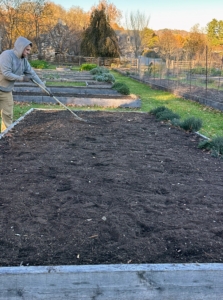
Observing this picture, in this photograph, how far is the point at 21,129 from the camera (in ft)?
21.8

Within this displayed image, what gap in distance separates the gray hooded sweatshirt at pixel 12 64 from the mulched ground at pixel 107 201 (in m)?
1.03

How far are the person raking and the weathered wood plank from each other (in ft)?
15.4

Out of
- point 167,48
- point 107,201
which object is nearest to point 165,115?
point 107,201

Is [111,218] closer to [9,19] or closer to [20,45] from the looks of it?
[20,45]

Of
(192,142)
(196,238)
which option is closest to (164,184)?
(196,238)

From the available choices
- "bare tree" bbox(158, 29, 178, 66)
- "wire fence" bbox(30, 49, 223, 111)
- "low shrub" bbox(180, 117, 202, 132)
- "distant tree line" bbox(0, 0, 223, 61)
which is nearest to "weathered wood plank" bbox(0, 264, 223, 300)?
"low shrub" bbox(180, 117, 202, 132)

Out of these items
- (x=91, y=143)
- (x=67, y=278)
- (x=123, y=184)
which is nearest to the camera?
(x=67, y=278)

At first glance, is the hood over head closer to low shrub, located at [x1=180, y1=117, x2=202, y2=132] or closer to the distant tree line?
low shrub, located at [x1=180, y1=117, x2=202, y2=132]

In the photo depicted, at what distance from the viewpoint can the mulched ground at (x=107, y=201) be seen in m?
2.48

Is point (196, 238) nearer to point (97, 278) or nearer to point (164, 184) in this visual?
point (97, 278)

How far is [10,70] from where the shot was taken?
20.6 feet

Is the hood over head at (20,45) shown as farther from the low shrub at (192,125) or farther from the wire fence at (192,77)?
the wire fence at (192,77)

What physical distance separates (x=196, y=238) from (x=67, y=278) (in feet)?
3.64

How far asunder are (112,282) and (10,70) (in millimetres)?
5064
